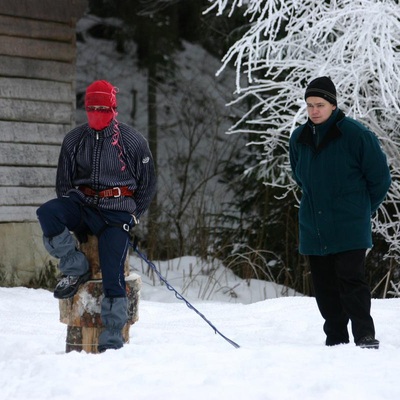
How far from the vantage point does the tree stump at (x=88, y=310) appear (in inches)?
199

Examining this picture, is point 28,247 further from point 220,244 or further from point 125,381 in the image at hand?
point 125,381

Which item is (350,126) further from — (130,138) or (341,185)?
(130,138)

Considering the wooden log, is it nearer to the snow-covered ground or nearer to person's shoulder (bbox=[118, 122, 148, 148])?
the snow-covered ground

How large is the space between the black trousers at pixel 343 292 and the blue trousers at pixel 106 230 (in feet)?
3.80

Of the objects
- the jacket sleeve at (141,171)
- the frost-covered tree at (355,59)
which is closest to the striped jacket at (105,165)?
the jacket sleeve at (141,171)

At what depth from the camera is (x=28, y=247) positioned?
9.18m

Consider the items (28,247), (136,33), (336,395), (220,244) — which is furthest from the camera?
(136,33)

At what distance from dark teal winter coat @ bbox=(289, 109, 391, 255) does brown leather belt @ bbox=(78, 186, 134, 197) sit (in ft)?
3.54

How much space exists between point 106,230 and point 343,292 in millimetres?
1411

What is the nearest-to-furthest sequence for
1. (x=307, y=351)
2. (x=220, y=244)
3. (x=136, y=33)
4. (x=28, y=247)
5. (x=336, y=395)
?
(x=336, y=395) < (x=307, y=351) < (x=28, y=247) < (x=220, y=244) < (x=136, y=33)

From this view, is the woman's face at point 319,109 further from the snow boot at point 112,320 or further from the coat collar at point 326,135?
the snow boot at point 112,320

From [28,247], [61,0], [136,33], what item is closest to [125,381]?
[28,247]

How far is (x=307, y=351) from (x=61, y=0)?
577 cm

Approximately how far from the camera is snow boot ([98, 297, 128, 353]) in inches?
194
